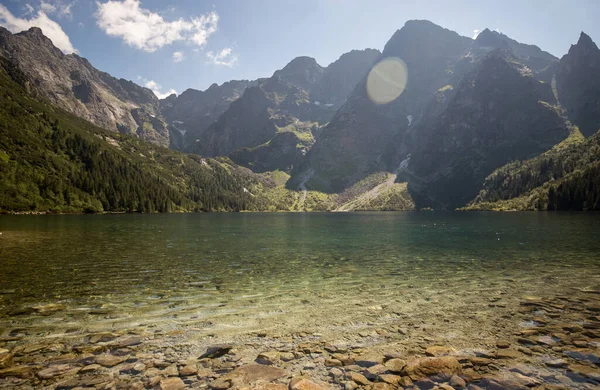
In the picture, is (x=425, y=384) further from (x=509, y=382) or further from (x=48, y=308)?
(x=48, y=308)

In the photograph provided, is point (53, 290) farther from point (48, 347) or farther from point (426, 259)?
point (426, 259)

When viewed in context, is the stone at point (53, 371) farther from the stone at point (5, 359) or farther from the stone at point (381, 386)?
the stone at point (381, 386)

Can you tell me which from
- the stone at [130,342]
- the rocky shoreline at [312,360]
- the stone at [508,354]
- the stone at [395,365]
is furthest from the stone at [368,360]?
the stone at [130,342]

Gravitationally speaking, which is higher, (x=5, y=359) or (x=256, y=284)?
(x=5, y=359)

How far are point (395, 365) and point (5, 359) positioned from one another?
13.9 m

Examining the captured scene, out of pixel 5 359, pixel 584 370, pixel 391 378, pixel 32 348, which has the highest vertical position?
pixel 584 370

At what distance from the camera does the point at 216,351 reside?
12.1m

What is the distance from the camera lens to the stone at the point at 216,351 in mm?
11609

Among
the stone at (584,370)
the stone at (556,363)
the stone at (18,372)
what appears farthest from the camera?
the stone at (556,363)

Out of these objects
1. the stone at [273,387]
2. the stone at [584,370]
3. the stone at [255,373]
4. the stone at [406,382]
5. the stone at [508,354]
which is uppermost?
the stone at [584,370]

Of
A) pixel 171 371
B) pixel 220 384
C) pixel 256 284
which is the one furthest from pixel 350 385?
pixel 256 284

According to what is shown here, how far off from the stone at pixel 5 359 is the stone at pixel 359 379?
11.7m

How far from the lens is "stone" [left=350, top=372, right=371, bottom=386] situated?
9383 mm

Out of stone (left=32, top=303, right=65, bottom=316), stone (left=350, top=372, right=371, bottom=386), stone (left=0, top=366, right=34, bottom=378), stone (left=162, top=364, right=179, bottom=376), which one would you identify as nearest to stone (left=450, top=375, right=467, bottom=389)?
stone (left=350, top=372, right=371, bottom=386)
